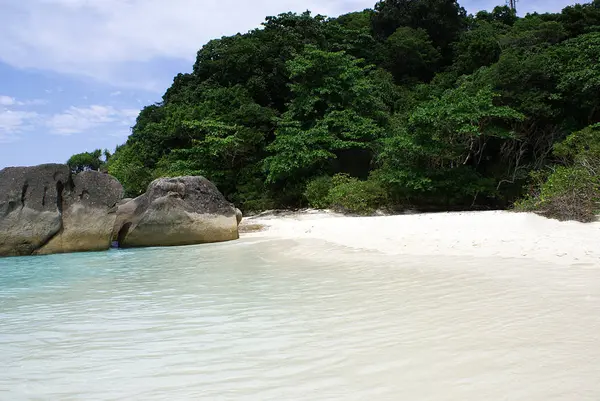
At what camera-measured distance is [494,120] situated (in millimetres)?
15930

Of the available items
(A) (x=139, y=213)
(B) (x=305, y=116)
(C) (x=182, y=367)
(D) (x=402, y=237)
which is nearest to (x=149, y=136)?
(B) (x=305, y=116)

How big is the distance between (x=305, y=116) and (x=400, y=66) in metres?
10.7

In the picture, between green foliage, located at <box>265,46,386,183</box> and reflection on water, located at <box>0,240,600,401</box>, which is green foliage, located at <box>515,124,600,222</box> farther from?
green foliage, located at <box>265,46,386,183</box>

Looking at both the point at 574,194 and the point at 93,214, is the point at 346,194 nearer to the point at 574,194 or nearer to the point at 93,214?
the point at 574,194

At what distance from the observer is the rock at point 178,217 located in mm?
11008

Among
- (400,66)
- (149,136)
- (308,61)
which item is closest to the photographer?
(308,61)

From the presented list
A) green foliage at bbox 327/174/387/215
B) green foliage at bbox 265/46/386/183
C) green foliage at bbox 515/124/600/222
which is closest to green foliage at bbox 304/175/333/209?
green foliage at bbox 327/174/387/215

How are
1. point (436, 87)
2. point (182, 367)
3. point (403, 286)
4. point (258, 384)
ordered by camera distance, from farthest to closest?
point (436, 87) → point (403, 286) → point (182, 367) → point (258, 384)

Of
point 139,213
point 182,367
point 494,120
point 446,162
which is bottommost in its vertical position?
point 182,367

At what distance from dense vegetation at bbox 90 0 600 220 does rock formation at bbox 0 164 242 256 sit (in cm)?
463

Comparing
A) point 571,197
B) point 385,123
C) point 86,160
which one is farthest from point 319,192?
point 86,160

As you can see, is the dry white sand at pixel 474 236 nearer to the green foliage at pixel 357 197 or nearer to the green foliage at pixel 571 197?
the green foliage at pixel 571 197

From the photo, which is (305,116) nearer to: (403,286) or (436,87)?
(436,87)

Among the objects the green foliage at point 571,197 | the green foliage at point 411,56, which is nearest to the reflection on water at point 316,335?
the green foliage at point 571,197
